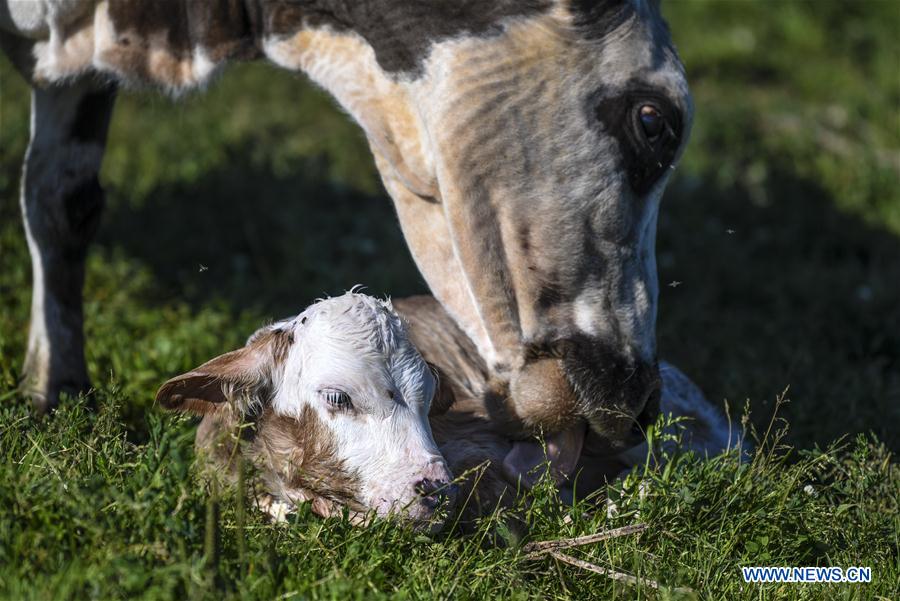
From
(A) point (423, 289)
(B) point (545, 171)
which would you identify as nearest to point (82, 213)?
(A) point (423, 289)

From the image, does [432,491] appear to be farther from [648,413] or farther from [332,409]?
[648,413]

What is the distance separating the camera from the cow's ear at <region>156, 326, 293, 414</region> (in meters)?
3.73

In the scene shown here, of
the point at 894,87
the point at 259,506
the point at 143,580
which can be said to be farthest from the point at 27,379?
the point at 894,87

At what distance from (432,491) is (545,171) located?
3.80 ft

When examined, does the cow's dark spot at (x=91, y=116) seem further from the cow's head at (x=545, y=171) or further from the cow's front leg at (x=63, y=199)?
the cow's head at (x=545, y=171)

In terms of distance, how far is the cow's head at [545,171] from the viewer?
13.1 ft

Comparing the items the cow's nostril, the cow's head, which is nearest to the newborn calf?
the cow's head

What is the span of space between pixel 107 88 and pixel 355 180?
2969 mm

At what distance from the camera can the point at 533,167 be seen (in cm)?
399

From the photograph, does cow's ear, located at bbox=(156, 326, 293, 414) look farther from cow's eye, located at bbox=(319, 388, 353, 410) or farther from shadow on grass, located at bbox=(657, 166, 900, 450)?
shadow on grass, located at bbox=(657, 166, 900, 450)

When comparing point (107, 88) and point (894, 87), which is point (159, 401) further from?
point (894, 87)

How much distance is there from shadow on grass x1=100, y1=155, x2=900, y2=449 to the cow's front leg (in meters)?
1.07

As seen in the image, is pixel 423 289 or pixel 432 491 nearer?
pixel 432 491

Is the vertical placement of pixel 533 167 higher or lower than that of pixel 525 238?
higher
